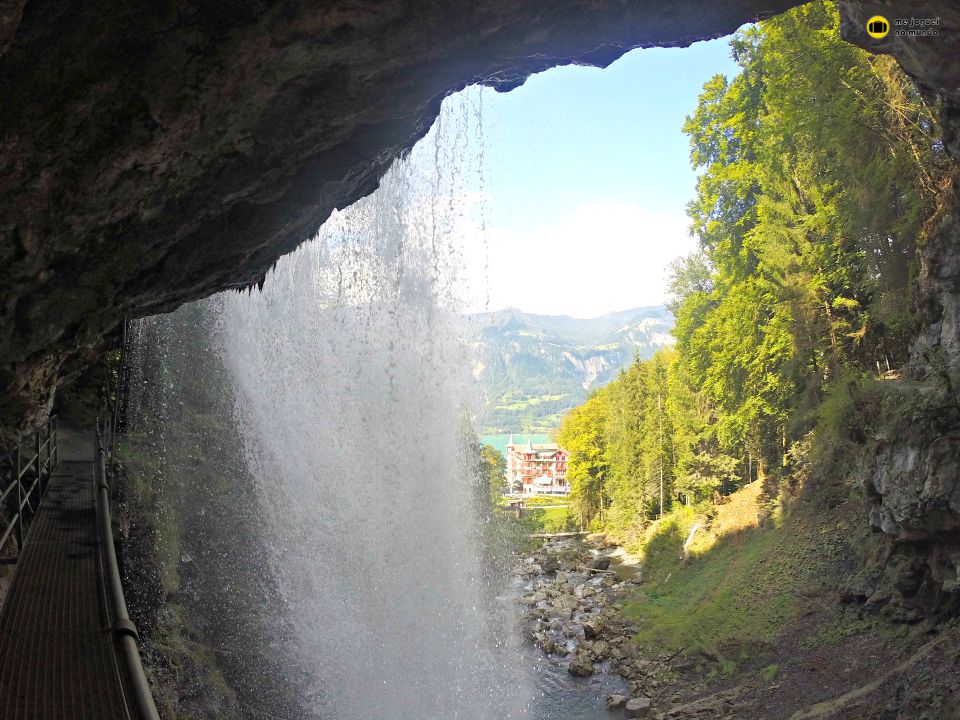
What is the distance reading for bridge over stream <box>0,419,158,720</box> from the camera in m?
3.27

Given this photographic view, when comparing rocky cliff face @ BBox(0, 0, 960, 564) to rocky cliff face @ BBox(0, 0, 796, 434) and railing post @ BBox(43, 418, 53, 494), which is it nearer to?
rocky cliff face @ BBox(0, 0, 796, 434)

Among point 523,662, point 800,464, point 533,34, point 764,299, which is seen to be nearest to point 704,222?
point 764,299

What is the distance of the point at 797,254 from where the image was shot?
18.2 metres

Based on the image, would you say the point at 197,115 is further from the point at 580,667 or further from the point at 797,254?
the point at 797,254

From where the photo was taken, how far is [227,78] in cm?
564

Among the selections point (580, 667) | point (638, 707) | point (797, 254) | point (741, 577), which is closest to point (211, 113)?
point (638, 707)

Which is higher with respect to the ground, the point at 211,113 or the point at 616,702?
the point at 211,113

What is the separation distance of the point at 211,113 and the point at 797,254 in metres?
17.2

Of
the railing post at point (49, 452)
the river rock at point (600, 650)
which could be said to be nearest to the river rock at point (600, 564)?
the river rock at point (600, 650)

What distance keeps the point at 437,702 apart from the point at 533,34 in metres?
10.8

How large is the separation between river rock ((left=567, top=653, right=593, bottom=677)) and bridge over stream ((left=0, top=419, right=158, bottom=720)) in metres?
12.2

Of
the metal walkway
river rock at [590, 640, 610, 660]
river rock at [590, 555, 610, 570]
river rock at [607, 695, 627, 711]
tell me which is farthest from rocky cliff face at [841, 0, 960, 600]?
river rock at [590, 555, 610, 570]

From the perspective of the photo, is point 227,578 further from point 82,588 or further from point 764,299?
point 764,299

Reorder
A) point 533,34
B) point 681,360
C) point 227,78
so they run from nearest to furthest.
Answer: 1. point 227,78
2. point 533,34
3. point 681,360
